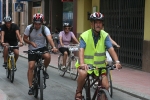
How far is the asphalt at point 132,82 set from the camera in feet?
29.3

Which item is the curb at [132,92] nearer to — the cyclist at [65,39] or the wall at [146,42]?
the cyclist at [65,39]

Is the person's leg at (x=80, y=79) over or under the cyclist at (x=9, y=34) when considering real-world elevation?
under

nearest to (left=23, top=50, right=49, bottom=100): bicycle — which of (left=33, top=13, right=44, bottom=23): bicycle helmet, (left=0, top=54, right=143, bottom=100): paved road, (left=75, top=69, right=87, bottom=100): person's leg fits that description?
(left=0, top=54, right=143, bottom=100): paved road

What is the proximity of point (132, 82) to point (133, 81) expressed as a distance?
20cm

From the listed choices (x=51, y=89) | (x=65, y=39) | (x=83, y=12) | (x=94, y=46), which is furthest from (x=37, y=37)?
(x=83, y=12)

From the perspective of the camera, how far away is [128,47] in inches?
572

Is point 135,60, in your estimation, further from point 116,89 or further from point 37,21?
point 37,21

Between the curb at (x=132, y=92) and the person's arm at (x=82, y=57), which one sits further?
the curb at (x=132, y=92)

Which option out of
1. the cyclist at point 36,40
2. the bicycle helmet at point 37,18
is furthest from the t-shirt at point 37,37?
the bicycle helmet at point 37,18

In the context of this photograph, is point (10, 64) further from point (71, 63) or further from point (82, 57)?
point (82, 57)

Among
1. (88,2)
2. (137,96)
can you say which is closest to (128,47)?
(88,2)

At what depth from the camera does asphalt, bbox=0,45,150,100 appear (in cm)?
894

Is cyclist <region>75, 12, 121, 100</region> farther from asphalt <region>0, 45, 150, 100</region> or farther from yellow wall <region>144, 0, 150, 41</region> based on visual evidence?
yellow wall <region>144, 0, 150, 41</region>

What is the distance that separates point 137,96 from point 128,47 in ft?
19.3
